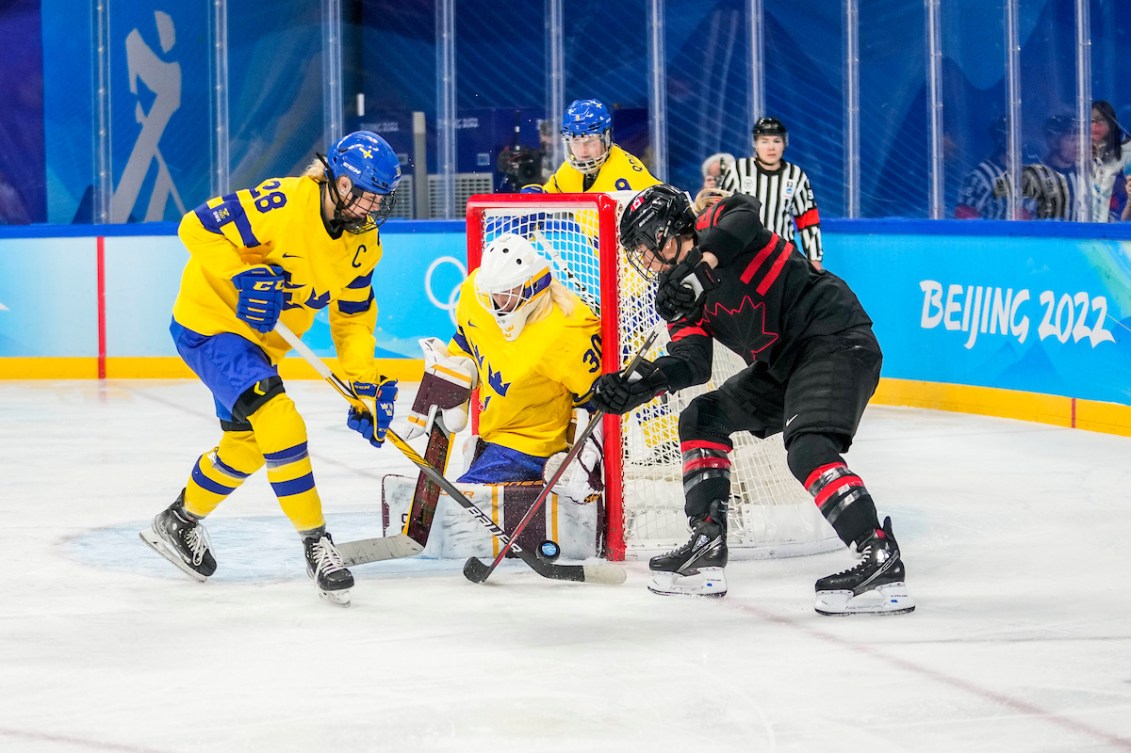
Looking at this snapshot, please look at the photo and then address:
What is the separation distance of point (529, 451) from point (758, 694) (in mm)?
1332

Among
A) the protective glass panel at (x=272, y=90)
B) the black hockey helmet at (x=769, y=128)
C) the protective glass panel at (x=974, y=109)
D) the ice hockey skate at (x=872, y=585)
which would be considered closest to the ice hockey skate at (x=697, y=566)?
the ice hockey skate at (x=872, y=585)

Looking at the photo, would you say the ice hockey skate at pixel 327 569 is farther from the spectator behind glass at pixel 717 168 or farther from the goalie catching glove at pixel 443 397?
the spectator behind glass at pixel 717 168

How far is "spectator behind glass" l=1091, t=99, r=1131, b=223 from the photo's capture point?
745cm

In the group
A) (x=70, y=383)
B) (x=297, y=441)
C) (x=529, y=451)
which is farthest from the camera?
(x=70, y=383)

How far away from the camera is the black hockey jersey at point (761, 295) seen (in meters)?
3.51

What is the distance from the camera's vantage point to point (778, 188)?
664 cm

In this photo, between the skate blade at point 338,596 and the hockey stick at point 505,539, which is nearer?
the skate blade at point 338,596

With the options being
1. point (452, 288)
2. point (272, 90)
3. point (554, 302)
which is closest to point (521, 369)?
point (554, 302)

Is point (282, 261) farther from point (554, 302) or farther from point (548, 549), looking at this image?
point (548, 549)

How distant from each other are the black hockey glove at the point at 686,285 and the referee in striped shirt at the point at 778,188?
3175mm

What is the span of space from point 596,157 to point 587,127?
106mm

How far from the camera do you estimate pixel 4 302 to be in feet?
26.1

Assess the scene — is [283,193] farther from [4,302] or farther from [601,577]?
[4,302]

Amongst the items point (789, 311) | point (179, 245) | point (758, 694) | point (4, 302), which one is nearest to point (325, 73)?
point (179, 245)
